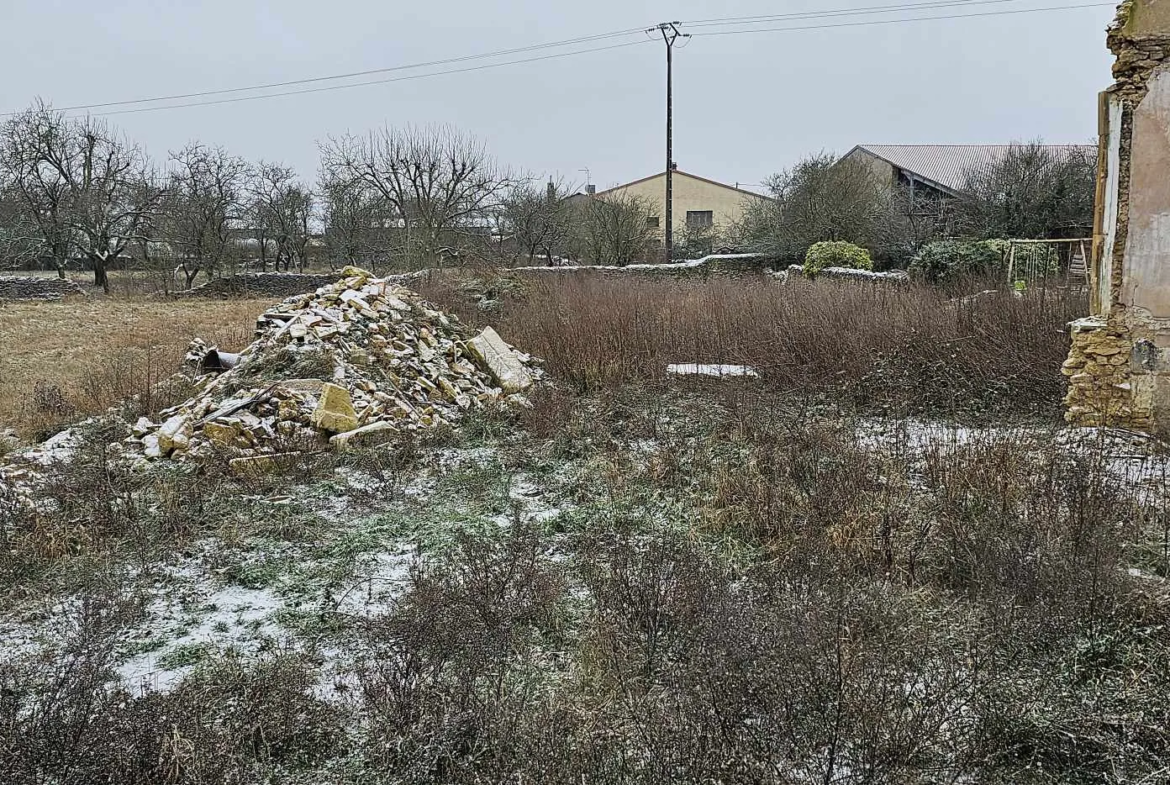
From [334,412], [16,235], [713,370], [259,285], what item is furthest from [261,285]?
[713,370]

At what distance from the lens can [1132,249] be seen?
6.29m

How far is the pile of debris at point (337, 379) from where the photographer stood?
6582 millimetres

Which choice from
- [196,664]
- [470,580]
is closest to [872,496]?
[470,580]

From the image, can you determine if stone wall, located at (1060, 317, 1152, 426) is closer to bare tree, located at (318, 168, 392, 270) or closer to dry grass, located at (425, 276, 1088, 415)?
dry grass, located at (425, 276, 1088, 415)

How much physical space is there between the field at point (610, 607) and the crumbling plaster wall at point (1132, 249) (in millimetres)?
523

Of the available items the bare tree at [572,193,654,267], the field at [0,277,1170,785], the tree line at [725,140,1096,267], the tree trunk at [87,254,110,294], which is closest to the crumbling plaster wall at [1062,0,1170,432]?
the field at [0,277,1170,785]

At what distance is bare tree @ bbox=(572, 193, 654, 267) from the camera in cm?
2459

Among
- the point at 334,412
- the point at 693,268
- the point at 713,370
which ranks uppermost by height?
the point at 693,268

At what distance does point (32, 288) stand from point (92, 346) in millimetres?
11980

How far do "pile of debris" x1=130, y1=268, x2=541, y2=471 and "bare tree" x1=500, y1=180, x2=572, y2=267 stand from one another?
16.5 metres

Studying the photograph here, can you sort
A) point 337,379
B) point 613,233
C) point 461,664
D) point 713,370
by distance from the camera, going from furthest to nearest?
point 613,233 < point 713,370 < point 337,379 < point 461,664

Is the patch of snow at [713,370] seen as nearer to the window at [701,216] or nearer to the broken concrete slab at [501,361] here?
the broken concrete slab at [501,361]

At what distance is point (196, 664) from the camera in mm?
3316

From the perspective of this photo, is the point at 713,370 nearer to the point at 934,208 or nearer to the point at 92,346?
the point at 92,346
